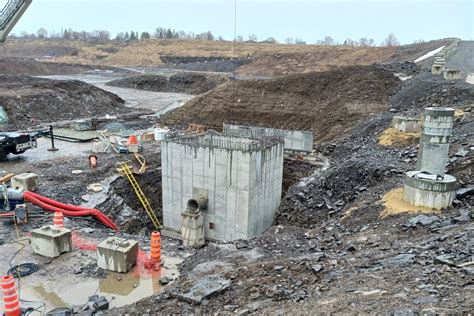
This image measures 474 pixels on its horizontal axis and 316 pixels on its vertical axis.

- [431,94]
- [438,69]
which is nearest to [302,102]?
[431,94]

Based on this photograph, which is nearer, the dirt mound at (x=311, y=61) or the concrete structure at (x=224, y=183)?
the concrete structure at (x=224, y=183)

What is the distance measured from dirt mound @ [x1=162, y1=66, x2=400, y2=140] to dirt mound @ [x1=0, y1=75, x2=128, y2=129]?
308 inches

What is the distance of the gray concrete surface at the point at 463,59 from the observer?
95.8ft

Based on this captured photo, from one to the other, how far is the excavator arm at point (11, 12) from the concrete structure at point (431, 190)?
55.6ft

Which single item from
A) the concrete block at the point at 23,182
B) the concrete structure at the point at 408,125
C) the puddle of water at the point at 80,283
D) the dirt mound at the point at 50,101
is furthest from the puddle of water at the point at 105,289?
the dirt mound at the point at 50,101

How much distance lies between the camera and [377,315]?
489cm

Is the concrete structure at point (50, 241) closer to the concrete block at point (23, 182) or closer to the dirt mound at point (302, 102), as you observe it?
the concrete block at point (23, 182)

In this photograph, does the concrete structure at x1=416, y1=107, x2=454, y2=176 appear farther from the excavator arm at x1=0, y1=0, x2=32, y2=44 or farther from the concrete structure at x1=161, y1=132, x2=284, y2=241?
the excavator arm at x1=0, y1=0, x2=32, y2=44

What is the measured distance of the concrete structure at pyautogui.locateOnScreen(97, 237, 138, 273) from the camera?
9.23 metres

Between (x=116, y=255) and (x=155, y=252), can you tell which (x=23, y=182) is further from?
(x=155, y=252)

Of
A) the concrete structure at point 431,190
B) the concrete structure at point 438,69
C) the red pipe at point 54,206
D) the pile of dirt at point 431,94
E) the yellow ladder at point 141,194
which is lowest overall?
the yellow ladder at point 141,194

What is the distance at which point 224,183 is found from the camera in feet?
48.6

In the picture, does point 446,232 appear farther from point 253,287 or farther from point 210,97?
point 210,97

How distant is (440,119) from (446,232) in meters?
3.06
